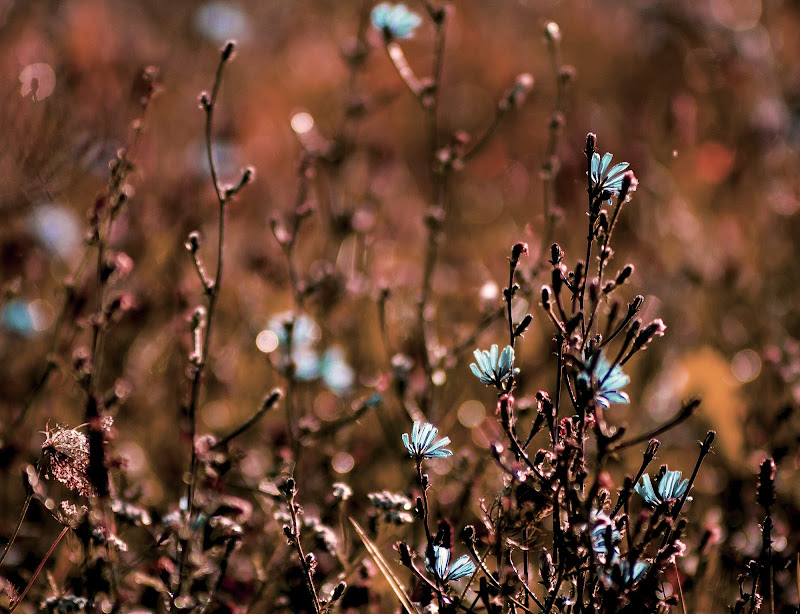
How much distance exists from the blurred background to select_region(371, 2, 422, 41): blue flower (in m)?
0.50

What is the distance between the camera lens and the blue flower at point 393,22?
5.88ft

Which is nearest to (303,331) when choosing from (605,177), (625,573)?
(605,177)

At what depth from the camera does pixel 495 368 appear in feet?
3.76

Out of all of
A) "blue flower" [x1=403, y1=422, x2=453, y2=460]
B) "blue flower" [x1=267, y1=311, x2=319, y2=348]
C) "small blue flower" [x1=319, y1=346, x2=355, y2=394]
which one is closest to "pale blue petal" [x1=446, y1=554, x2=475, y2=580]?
"blue flower" [x1=403, y1=422, x2=453, y2=460]

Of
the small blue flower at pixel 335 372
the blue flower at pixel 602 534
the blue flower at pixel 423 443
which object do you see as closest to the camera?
the blue flower at pixel 602 534

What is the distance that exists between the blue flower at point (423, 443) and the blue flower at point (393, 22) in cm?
100

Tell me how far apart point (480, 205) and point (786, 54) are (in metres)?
2.17

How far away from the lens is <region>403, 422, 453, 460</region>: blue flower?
1.12 m

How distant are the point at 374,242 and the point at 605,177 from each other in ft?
6.35

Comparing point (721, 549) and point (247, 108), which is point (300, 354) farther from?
point (247, 108)

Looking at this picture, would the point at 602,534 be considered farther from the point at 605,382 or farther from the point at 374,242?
the point at 374,242

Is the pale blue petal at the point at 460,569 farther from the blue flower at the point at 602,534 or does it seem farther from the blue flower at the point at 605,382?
the blue flower at the point at 605,382

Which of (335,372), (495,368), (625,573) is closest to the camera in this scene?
(625,573)

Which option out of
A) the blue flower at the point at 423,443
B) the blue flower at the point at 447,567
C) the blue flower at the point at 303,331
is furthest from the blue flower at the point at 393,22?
the blue flower at the point at 447,567
